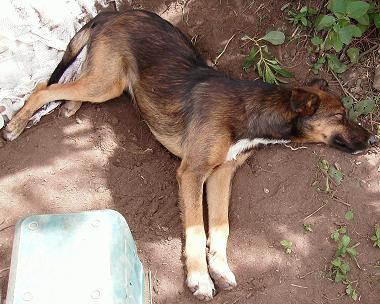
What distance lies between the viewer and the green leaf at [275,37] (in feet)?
19.6

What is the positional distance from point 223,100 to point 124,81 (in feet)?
3.50

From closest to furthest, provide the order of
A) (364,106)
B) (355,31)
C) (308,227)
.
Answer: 1. (308,227)
2. (355,31)
3. (364,106)

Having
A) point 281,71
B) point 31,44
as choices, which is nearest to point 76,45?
point 31,44

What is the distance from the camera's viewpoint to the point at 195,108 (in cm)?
560

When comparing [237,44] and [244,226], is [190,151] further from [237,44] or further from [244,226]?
[237,44]

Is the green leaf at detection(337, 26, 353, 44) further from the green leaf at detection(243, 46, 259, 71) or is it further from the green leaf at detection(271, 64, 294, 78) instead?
the green leaf at detection(243, 46, 259, 71)

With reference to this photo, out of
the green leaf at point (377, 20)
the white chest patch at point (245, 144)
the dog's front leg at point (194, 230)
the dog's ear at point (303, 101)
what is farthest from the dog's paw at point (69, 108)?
the green leaf at point (377, 20)

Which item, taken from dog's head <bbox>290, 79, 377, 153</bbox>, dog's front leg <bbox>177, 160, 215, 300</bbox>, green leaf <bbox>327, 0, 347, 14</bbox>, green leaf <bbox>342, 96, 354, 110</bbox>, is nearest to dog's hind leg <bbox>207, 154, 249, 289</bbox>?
dog's front leg <bbox>177, 160, 215, 300</bbox>

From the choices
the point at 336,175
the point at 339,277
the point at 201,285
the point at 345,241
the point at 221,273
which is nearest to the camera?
the point at 201,285

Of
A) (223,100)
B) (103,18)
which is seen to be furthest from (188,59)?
(103,18)

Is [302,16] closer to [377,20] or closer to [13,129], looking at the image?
[377,20]

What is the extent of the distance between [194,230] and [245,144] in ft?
3.13

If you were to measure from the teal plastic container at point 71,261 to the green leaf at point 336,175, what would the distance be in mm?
2354

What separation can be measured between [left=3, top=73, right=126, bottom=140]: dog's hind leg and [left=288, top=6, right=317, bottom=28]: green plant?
1.92m
